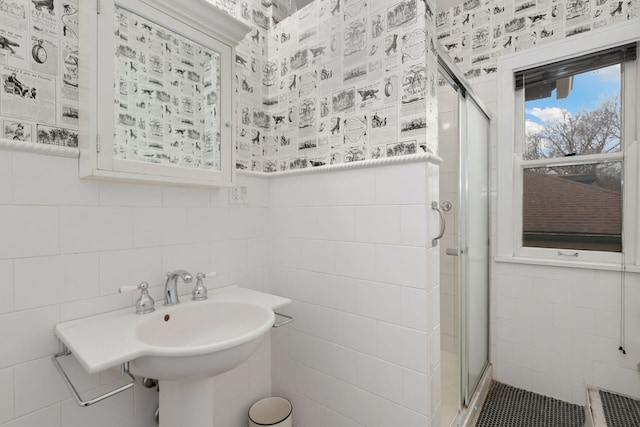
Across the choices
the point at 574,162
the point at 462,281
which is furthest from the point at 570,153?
the point at 462,281

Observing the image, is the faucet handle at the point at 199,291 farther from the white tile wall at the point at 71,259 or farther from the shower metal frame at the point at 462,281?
the shower metal frame at the point at 462,281

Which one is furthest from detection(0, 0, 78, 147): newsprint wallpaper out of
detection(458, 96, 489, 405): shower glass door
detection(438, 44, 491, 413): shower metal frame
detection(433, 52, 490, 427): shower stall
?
detection(458, 96, 489, 405): shower glass door

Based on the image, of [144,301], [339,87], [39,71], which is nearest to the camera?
[39,71]

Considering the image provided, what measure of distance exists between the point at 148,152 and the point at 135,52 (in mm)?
341

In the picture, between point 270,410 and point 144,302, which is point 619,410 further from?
point 144,302

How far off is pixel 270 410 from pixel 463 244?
1299mm

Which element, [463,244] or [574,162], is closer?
[463,244]

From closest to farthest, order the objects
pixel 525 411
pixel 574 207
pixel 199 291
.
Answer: pixel 199 291, pixel 525 411, pixel 574 207

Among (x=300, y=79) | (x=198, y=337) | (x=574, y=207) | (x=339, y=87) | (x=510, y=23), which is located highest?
(x=510, y=23)

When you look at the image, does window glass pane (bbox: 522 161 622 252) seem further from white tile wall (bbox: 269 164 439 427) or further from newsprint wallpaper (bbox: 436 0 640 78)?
white tile wall (bbox: 269 164 439 427)

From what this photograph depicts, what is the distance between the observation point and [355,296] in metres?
1.26

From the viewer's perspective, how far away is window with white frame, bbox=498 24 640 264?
172 cm

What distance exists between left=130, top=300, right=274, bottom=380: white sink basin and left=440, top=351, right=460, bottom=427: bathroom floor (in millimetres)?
1024

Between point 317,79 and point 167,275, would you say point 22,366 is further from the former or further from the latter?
point 317,79
